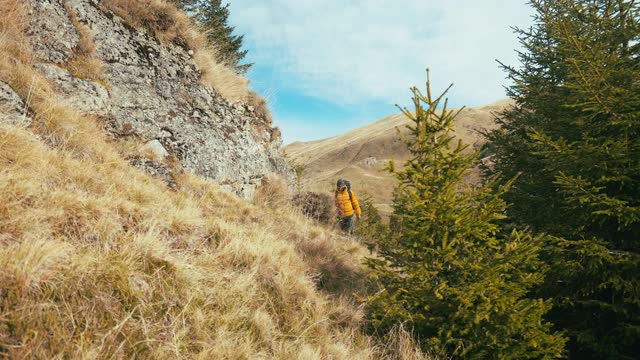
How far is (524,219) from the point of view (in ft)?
18.8

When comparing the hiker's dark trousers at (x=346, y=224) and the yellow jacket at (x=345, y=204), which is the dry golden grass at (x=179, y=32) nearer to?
the yellow jacket at (x=345, y=204)

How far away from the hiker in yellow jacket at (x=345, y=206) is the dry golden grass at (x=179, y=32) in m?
4.15

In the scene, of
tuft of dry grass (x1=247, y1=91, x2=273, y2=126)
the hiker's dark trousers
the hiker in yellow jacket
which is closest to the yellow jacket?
the hiker in yellow jacket

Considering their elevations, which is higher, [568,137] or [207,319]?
[568,137]

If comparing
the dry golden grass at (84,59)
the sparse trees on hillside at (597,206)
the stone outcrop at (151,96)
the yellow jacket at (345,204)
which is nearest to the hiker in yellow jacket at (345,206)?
the yellow jacket at (345,204)

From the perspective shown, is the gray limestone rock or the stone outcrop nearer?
the gray limestone rock

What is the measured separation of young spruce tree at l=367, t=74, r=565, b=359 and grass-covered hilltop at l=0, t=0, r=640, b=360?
26 mm

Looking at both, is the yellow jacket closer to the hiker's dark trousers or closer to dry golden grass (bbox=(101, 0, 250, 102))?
the hiker's dark trousers

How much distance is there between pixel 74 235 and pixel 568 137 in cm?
647

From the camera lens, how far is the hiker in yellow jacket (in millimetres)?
10328

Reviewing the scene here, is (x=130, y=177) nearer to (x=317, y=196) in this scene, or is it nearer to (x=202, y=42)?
(x=202, y=42)

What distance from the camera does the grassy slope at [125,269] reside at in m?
2.20

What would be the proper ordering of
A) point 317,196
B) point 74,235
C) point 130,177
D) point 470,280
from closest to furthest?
point 74,235 → point 470,280 → point 130,177 → point 317,196

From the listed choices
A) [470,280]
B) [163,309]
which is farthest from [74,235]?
[470,280]
